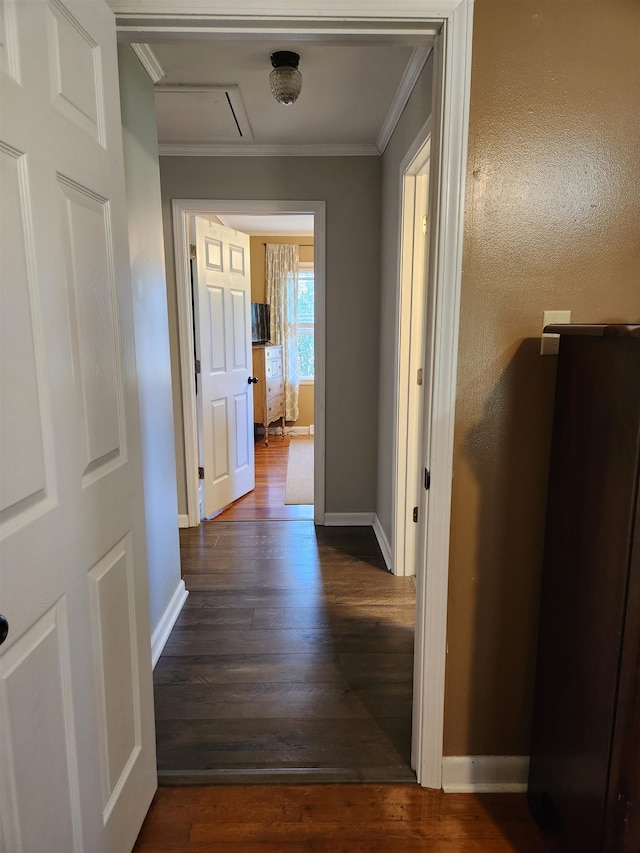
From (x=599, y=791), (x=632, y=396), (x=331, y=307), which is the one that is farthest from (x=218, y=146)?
(x=599, y=791)

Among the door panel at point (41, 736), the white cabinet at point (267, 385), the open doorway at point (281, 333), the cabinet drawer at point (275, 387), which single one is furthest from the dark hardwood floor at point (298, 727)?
the cabinet drawer at point (275, 387)

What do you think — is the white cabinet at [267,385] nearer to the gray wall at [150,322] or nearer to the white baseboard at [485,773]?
the gray wall at [150,322]

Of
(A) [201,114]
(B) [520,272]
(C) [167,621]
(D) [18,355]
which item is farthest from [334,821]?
(A) [201,114]

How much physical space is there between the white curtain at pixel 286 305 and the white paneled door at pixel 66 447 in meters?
5.51

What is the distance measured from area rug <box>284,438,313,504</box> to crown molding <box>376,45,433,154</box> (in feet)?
8.33

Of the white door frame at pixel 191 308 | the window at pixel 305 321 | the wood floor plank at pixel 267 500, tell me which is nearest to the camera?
the white door frame at pixel 191 308

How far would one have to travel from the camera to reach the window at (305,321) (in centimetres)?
683

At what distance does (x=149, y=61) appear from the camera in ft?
6.57

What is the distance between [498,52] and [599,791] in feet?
5.70

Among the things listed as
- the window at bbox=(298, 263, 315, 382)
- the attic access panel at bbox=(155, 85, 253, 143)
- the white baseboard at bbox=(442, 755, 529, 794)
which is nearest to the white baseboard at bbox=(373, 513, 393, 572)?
the white baseboard at bbox=(442, 755, 529, 794)

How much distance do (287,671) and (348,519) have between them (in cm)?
158

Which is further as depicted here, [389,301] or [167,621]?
[389,301]

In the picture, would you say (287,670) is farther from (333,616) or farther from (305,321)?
(305,321)

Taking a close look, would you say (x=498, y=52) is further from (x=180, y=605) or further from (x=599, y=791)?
(x=180, y=605)
